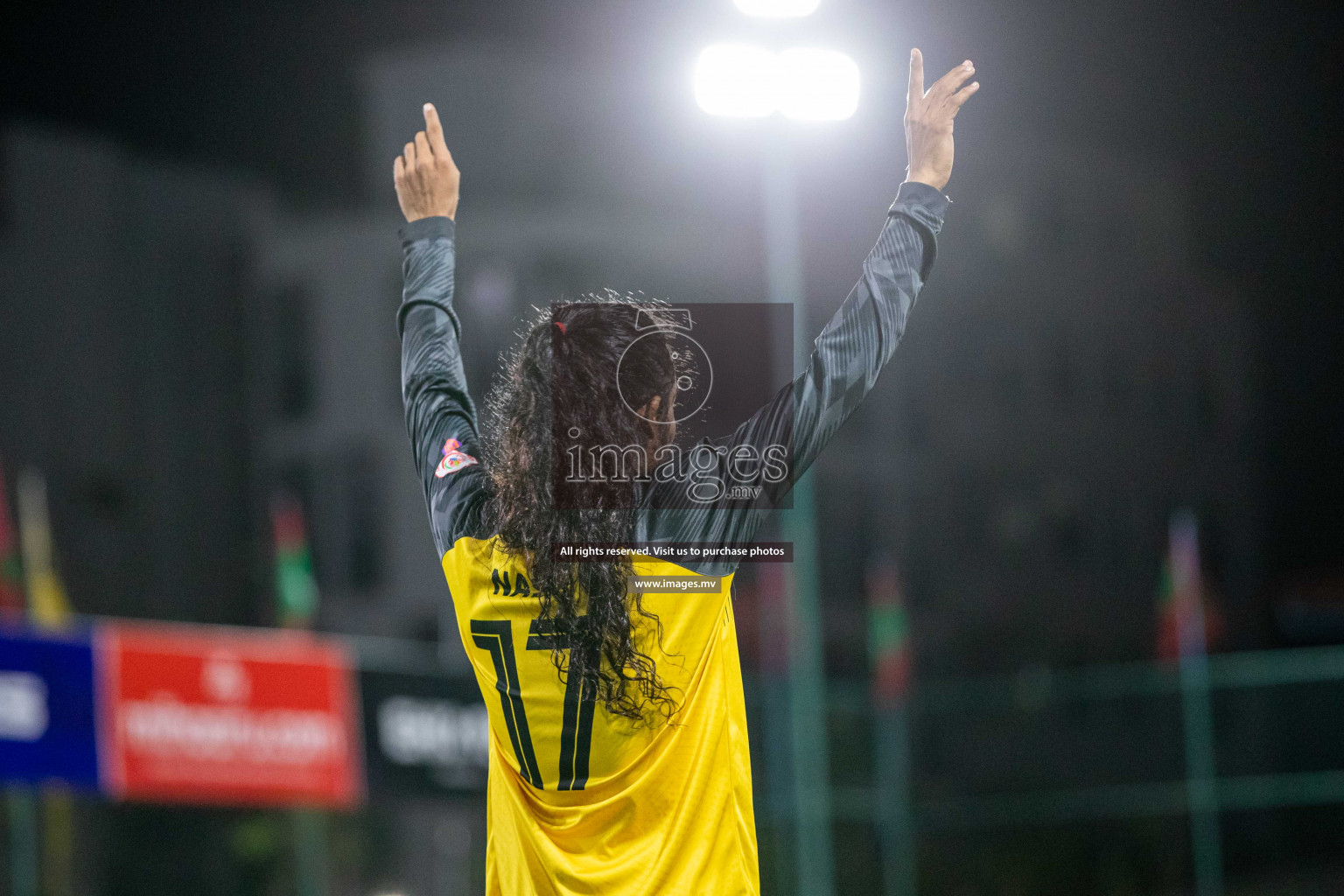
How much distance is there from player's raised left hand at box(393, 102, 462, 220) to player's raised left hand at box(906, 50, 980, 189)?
2.33 feet

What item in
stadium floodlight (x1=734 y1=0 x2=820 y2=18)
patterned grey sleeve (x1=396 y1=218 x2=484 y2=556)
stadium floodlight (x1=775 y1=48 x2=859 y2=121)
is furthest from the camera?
stadium floodlight (x1=734 y1=0 x2=820 y2=18)

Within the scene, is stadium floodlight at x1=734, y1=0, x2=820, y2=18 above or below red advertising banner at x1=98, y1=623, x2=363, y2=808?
above

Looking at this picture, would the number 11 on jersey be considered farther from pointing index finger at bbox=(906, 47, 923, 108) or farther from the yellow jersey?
pointing index finger at bbox=(906, 47, 923, 108)

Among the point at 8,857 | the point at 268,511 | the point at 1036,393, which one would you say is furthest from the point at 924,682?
the point at 8,857

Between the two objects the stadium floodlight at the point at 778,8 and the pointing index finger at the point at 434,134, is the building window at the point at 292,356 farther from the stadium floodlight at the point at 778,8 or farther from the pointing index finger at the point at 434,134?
the pointing index finger at the point at 434,134

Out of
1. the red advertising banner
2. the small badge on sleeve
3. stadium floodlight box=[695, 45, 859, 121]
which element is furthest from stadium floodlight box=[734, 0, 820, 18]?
the red advertising banner

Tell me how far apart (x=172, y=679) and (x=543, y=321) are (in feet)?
23.7

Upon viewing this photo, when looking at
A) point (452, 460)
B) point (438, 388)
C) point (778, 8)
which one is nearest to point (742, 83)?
point (778, 8)

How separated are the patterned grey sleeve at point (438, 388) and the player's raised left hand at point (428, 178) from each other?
24mm

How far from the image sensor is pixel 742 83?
→ 16.6 ft

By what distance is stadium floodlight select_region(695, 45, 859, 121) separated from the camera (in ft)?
12.3

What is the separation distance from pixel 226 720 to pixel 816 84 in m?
6.01

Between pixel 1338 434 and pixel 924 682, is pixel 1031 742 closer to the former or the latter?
pixel 924 682

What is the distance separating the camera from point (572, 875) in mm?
1876
